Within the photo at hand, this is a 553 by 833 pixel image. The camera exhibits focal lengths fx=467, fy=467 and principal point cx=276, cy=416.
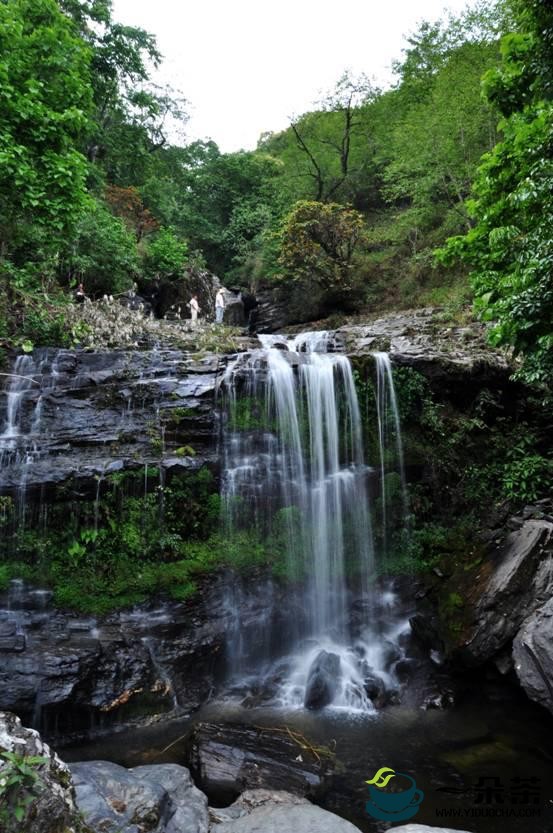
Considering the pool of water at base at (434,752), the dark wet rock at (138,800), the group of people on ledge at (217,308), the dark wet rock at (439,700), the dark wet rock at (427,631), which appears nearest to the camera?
the dark wet rock at (138,800)

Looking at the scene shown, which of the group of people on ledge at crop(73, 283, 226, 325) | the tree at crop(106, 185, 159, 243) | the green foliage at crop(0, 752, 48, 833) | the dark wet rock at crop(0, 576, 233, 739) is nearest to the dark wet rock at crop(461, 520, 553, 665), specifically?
the dark wet rock at crop(0, 576, 233, 739)

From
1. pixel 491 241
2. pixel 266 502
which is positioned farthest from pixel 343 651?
pixel 491 241

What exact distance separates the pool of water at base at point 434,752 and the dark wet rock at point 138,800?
102 cm

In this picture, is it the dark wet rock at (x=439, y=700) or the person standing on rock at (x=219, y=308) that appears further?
A: the person standing on rock at (x=219, y=308)

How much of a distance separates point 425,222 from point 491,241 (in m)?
14.6

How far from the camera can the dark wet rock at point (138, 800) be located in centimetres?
415

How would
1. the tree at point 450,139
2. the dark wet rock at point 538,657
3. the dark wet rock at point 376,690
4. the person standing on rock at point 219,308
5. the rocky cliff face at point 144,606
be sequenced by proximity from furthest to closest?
1. the person standing on rock at point 219,308
2. the tree at point 450,139
3. the dark wet rock at point 376,690
4. the rocky cliff face at point 144,606
5. the dark wet rock at point 538,657

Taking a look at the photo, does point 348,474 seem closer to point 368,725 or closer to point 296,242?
point 368,725

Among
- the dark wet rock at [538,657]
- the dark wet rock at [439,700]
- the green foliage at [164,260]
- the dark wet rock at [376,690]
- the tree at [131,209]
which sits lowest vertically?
the dark wet rock at [376,690]

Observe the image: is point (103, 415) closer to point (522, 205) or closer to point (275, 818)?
point (275, 818)

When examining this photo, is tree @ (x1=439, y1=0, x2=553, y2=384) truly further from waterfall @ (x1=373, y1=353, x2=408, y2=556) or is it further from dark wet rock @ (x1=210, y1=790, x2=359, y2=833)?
dark wet rock @ (x1=210, y1=790, x2=359, y2=833)

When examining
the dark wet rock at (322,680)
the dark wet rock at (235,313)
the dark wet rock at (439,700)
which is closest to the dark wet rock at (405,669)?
the dark wet rock at (439,700)

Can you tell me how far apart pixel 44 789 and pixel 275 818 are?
2589 millimetres

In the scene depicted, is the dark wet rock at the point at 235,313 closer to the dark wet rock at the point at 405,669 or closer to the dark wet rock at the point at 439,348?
the dark wet rock at the point at 439,348
